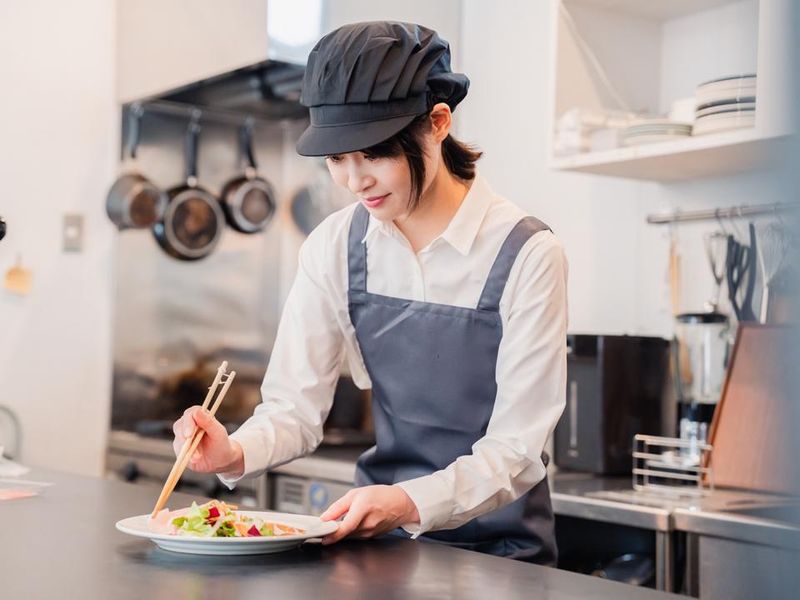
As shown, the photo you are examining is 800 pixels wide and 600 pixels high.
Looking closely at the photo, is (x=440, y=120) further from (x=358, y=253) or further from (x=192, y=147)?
(x=192, y=147)

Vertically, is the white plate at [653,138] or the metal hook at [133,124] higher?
the metal hook at [133,124]

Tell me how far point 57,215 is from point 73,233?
0.08m

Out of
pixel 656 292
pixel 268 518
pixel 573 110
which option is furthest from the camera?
pixel 656 292

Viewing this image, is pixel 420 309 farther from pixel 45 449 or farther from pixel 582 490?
pixel 45 449

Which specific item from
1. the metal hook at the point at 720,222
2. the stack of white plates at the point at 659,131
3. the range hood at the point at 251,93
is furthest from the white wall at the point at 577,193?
the range hood at the point at 251,93

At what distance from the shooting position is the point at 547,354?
1.50 meters

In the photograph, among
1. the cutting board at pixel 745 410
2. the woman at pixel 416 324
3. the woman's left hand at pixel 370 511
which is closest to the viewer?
the woman's left hand at pixel 370 511

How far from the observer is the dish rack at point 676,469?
2203 millimetres

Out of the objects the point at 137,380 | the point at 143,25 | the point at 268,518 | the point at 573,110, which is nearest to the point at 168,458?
the point at 137,380

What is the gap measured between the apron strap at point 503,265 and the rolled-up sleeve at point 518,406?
11 millimetres

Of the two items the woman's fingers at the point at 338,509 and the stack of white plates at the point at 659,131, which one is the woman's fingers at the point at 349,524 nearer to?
the woman's fingers at the point at 338,509

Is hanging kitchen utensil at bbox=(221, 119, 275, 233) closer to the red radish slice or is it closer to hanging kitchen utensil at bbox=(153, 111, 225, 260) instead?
hanging kitchen utensil at bbox=(153, 111, 225, 260)

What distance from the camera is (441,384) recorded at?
1626mm

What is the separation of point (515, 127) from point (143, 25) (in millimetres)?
1226
